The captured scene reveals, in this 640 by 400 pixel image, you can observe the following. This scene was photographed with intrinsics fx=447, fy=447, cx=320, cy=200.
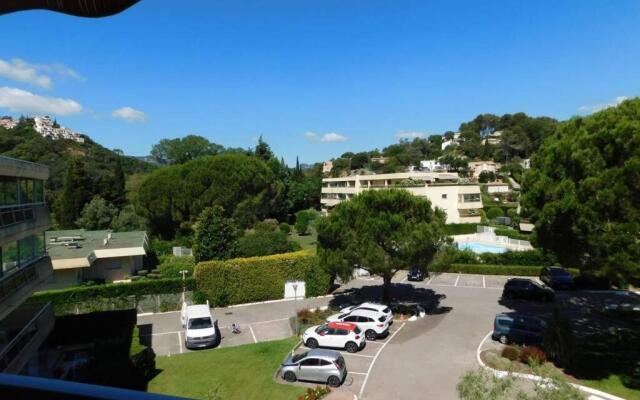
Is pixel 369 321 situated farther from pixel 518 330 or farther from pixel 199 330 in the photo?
pixel 199 330

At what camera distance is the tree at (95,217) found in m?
52.0

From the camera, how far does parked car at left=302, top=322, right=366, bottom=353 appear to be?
67.1 feet

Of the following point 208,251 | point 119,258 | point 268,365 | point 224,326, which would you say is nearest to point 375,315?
point 268,365

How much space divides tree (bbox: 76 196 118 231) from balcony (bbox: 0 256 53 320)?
36591mm

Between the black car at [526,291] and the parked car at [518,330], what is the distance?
295 inches

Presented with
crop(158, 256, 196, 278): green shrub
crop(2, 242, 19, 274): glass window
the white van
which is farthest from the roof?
crop(2, 242, 19, 274): glass window

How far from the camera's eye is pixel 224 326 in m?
25.5

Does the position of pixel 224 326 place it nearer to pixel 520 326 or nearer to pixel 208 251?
pixel 208 251

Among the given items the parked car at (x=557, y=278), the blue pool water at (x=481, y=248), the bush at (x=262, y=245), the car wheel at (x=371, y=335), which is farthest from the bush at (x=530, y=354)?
the blue pool water at (x=481, y=248)

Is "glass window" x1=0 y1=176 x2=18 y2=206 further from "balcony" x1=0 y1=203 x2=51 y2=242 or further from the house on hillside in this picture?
the house on hillside

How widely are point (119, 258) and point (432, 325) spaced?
23.8 m

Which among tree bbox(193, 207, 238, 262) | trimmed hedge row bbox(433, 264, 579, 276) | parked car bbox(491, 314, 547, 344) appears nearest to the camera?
parked car bbox(491, 314, 547, 344)

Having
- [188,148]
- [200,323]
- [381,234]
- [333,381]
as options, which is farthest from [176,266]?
[188,148]

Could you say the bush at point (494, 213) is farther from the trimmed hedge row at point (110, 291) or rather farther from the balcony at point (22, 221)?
the balcony at point (22, 221)
